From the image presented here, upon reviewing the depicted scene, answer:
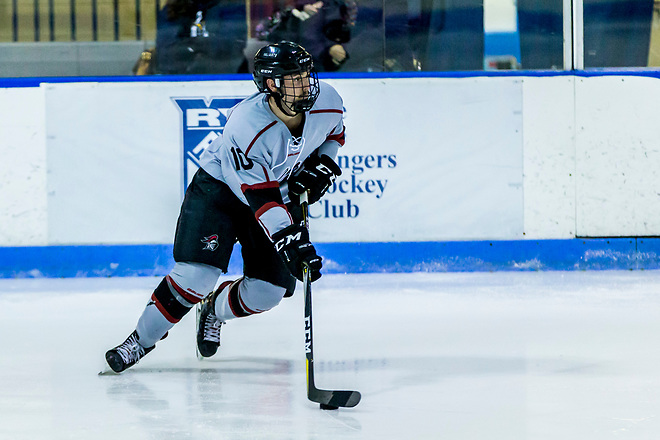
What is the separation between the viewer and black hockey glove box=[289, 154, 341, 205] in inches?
98.0

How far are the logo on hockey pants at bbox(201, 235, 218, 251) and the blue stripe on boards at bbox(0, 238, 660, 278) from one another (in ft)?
6.31

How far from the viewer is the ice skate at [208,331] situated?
270cm

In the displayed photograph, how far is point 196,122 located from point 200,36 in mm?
512

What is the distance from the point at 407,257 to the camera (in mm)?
4492

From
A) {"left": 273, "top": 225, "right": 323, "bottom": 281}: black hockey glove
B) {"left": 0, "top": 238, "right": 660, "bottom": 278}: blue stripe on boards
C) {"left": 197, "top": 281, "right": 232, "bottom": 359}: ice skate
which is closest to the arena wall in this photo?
{"left": 0, "top": 238, "right": 660, "bottom": 278}: blue stripe on boards

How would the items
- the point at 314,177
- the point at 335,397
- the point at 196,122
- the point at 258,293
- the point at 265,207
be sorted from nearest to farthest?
1. the point at 335,397
2. the point at 265,207
3. the point at 314,177
4. the point at 258,293
5. the point at 196,122

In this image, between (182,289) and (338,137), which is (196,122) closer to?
(338,137)

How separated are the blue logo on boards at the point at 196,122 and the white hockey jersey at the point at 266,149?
1.92m

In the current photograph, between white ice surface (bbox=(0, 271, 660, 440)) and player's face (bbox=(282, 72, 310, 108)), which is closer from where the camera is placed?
white ice surface (bbox=(0, 271, 660, 440))

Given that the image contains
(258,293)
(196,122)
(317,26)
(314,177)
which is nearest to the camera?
(314,177)

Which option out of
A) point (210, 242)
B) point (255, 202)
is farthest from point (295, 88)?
point (210, 242)

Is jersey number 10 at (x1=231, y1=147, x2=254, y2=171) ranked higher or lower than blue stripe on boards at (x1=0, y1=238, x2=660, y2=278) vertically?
higher

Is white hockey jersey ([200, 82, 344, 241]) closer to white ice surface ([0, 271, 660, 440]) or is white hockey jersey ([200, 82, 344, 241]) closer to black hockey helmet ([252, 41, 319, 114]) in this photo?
black hockey helmet ([252, 41, 319, 114])

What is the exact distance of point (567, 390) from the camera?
223cm
